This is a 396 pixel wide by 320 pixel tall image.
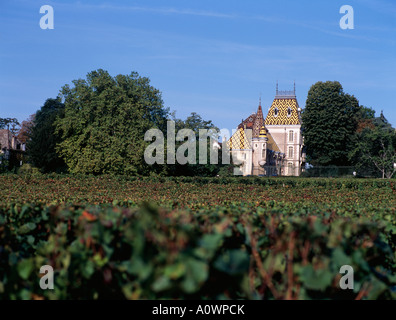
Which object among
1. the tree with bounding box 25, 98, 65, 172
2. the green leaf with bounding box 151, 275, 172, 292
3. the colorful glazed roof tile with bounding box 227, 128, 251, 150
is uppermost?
the colorful glazed roof tile with bounding box 227, 128, 251, 150

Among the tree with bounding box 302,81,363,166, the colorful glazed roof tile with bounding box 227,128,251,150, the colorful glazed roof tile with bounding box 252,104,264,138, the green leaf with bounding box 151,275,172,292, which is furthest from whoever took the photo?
the colorful glazed roof tile with bounding box 252,104,264,138

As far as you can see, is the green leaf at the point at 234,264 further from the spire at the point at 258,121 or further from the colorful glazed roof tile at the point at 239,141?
the spire at the point at 258,121

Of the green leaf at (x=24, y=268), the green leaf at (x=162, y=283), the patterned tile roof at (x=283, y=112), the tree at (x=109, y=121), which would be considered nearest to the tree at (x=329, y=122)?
the patterned tile roof at (x=283, y=112)

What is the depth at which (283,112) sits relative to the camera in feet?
314

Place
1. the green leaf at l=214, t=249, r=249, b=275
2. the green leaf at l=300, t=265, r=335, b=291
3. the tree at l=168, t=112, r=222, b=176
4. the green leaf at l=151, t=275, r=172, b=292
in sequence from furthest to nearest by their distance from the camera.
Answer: the tree at l=168, t=112, r=222, b=176 → the green leaf at l=300, t=265, r=335, b=291 → the green leaf at l=214, t=249, r=249, b=275 → the green leaf at l=151, t=275, r=172, b=292

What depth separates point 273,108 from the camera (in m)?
96.8

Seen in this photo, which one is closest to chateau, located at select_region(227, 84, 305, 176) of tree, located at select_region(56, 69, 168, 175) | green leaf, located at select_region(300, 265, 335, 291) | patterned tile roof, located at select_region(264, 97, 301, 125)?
patterned tile roof, located at select_region(264, 97, 301, 125)

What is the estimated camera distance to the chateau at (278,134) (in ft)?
285

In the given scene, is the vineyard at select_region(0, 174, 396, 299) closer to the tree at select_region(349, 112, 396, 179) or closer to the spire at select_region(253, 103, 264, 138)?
the tree at select_region(349, 112, 396, 179)

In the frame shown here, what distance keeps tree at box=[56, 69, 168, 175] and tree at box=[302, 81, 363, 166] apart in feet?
106

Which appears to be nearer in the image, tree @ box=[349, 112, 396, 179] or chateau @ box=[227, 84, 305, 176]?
tree @ box=[349, 112, 396, 179]

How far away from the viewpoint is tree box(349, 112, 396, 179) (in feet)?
205

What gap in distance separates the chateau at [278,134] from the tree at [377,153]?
22285 millimetres

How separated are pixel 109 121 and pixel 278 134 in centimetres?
5673
